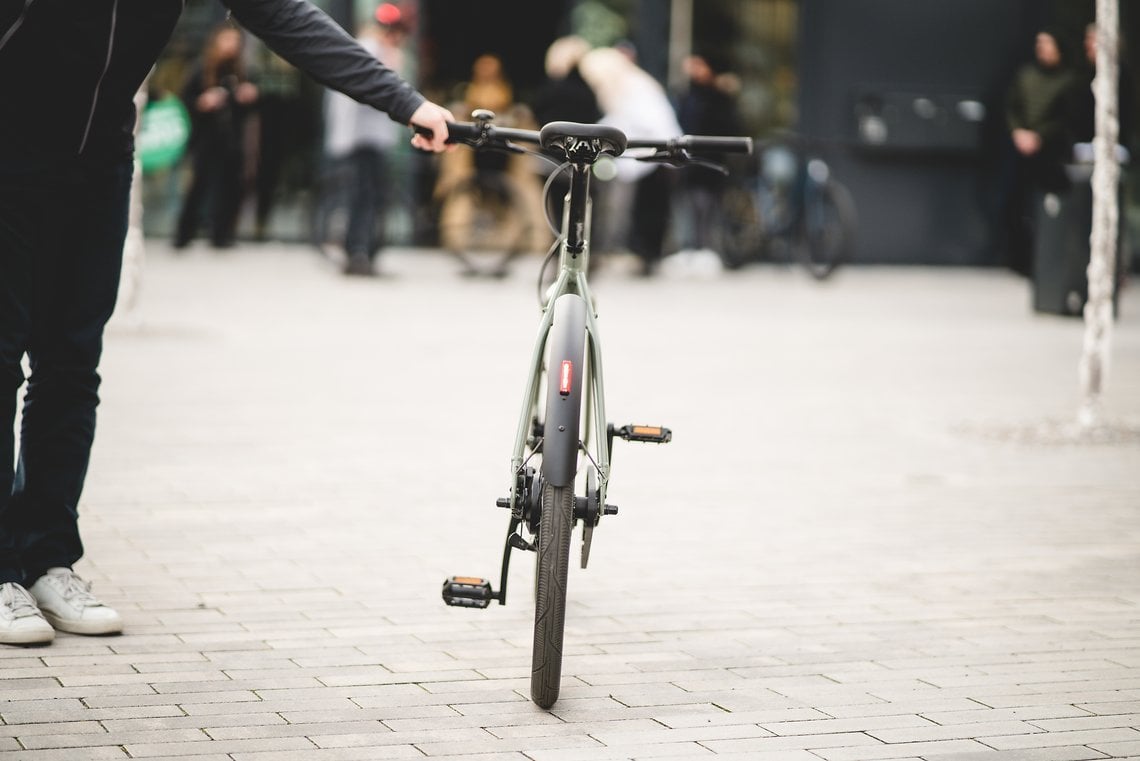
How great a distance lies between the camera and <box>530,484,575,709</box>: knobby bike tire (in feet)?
12.4

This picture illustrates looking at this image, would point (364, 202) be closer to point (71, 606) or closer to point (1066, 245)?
point (1066, 245)

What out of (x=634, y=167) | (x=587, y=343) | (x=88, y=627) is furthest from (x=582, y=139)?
(x=634, y=167)

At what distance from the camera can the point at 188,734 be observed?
360 centimetres

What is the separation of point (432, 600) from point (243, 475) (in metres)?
1.93

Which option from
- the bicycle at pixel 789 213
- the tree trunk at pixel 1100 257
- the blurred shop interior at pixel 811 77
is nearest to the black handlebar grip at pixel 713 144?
the tree trunk at pixel 1100 257

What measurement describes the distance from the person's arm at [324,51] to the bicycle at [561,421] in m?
0.22

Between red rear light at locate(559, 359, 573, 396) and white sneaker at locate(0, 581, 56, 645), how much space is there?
1394 millimetres

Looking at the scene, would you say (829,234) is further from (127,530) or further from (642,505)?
(127,530)

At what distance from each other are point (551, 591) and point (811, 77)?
15.9 metres

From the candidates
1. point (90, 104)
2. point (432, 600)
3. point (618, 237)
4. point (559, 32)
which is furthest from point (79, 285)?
point (559, 32)

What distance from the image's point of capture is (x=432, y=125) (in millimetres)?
4195

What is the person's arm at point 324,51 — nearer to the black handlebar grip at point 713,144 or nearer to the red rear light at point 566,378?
the black handlebar grip at point 713,144

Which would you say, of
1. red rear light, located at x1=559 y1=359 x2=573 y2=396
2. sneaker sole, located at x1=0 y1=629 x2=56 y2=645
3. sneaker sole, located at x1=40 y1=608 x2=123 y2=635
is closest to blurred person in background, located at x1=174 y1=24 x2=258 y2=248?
sneaker sole, located at x1=40 y1=608 x2=123 y2=635

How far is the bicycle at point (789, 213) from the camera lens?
16.8 metres
